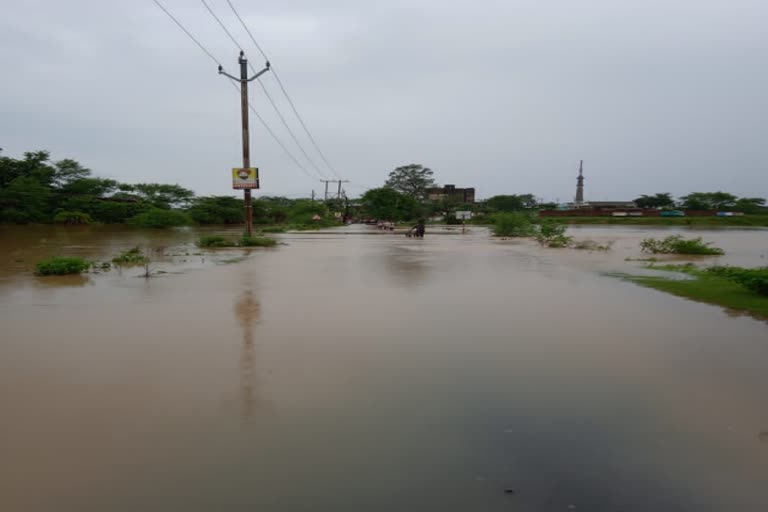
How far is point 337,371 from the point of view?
4.90 meters

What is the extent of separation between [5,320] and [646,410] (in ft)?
27.2

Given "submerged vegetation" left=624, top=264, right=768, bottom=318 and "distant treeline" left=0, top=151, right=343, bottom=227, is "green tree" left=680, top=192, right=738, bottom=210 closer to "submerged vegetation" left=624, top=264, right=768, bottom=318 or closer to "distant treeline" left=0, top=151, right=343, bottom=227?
"distant treeline" left=0, top=151, right=343, bottom=227

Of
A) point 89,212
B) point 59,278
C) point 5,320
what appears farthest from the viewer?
point 89,212

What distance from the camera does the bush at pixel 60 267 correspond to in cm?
1142

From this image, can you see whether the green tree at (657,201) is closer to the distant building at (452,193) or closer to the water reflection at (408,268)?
the distant building at (452,193)

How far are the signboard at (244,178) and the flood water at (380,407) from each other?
51.2 feet

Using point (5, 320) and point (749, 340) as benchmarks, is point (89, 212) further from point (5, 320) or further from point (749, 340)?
point (749, 340)

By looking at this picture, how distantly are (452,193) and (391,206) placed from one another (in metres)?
36.9

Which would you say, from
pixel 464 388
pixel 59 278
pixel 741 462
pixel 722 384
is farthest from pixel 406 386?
pixel 59 278

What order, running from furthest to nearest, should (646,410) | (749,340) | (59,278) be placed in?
(59,278)
(749,340)
(646,410)

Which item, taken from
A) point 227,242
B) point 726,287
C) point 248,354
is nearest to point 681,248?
point 726,287

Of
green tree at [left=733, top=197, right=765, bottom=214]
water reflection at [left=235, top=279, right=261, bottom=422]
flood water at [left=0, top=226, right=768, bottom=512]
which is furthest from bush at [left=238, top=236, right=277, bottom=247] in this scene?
green tree at [left=733, top=197, right=765, bottom=214]

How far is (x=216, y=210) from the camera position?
187ft

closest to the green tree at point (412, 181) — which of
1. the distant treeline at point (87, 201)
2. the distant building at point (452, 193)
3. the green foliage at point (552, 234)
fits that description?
the distant building at point (452, 193)
